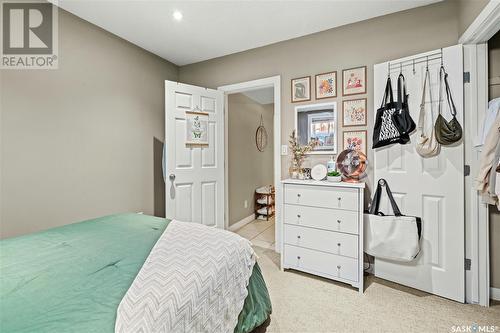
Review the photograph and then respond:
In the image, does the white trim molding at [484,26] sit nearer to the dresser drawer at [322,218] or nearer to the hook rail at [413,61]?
the hook rail at [413,61]

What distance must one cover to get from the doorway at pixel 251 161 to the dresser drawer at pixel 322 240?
524 mm

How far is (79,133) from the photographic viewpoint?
228 cm

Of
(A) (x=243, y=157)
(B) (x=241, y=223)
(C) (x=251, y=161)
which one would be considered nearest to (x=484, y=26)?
(A) (x=243, y=157)

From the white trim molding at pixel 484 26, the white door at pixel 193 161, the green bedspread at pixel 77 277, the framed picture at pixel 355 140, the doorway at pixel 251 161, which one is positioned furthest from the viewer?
the doorway at pixel 251 161

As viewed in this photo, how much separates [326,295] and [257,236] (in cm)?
163

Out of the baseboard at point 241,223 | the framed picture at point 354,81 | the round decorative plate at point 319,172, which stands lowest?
the baseboard at point 241,223

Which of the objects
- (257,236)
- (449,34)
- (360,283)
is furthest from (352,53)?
(257,236)

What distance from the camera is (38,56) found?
2.00 meters

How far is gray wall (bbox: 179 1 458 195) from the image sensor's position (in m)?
2.06

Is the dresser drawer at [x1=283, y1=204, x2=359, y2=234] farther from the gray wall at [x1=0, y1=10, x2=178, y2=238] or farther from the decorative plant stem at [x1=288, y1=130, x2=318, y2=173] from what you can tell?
the gray wall at [x1=0, y1=10, x2=178, y2=238]

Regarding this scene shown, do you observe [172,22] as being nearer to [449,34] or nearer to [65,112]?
[65,112]

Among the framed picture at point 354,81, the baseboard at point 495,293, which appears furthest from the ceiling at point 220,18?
the baseboard at point 495,293

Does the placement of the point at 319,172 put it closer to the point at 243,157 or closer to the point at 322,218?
the point at 322,218

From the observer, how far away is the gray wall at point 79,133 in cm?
188
